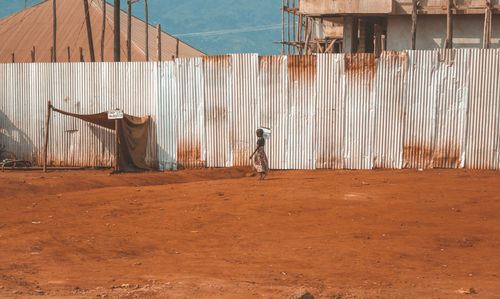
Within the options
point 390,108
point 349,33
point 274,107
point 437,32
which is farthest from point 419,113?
point 349,33

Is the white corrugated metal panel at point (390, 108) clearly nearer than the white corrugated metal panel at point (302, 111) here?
Yes

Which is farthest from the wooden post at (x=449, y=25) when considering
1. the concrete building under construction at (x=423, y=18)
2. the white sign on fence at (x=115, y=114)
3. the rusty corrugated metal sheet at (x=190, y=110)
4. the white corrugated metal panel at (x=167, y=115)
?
the white sign on fence at (x=115, y=114)

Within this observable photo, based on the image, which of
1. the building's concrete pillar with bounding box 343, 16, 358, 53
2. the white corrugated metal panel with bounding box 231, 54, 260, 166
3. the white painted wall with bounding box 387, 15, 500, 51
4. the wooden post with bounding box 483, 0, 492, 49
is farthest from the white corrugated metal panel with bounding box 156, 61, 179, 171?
the building's concrete pillar with bounding box 343, 16, 358, 53

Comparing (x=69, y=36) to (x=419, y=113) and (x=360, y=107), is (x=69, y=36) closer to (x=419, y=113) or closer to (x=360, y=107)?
(x=360, y=107)

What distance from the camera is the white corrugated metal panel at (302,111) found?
14422 millimetres

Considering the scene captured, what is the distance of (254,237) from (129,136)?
282 inches

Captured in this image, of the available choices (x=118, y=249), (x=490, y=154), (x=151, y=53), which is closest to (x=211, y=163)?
(x=490, y=154)

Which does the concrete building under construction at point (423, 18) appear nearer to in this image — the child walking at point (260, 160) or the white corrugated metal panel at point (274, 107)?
the white corrugated metal panel at point (274, 107)

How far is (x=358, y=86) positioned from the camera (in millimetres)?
14273

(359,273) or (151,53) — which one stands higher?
(151,53)

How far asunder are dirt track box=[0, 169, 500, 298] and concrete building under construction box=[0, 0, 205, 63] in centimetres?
3673

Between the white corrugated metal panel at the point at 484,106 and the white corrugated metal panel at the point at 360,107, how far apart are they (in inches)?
83.3

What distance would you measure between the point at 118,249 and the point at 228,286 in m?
2.21

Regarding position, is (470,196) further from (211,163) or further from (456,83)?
(211,163)
